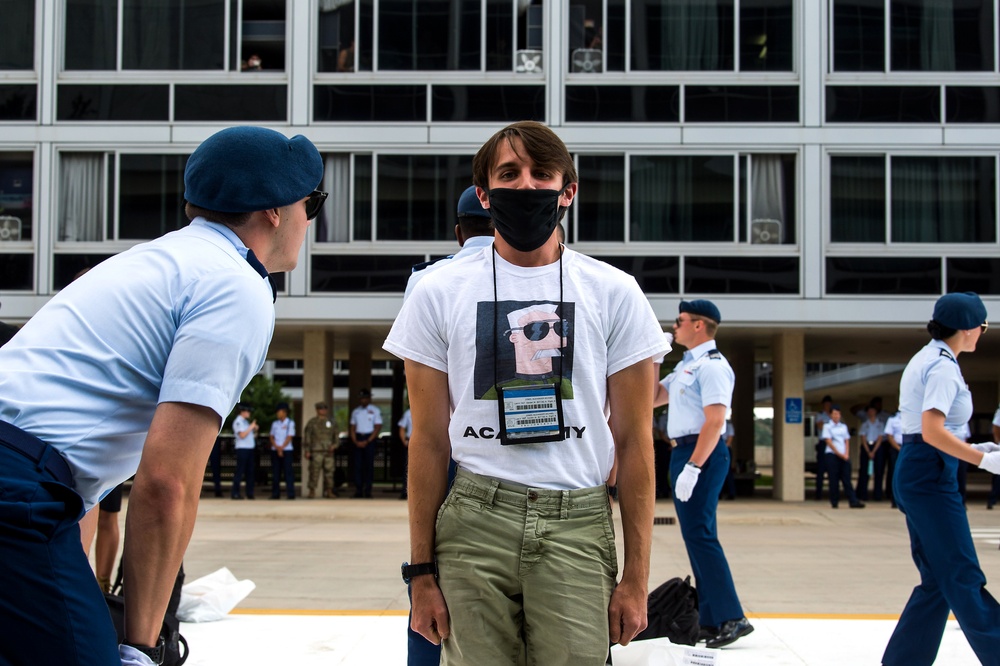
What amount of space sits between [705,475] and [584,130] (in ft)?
45.4

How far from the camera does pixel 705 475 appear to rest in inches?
241

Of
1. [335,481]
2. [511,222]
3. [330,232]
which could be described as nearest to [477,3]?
[330,232]

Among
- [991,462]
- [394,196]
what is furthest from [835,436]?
[991,462]

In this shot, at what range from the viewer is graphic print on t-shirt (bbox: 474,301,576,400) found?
267cm

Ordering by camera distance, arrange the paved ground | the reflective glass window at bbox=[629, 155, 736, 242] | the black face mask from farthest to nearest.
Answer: the reflective glass window at bbox=[629, 155, 736, 242], the paved ground, the black face mask

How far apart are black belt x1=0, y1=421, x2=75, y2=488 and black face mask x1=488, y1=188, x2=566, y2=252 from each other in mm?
1280

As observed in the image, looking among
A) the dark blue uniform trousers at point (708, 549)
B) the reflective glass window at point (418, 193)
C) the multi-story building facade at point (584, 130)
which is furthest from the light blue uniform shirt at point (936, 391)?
the reflective glass window at point (418, 193)

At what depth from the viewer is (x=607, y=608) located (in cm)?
266

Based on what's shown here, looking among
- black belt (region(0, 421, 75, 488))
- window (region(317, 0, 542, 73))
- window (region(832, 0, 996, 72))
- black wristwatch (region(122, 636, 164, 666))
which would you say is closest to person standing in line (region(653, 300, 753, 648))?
black wristwatch (region(122, 636, 164, 666))

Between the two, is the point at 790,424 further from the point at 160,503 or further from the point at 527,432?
the point at 160,503

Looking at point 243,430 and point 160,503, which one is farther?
point 243,430

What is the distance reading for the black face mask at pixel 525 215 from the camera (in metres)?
2.75

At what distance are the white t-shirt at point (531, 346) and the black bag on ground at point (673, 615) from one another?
10.1ft

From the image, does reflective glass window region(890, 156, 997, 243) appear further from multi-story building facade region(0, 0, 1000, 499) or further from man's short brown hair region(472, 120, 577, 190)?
man's short brown hair region(472, 120, 577, 190)
